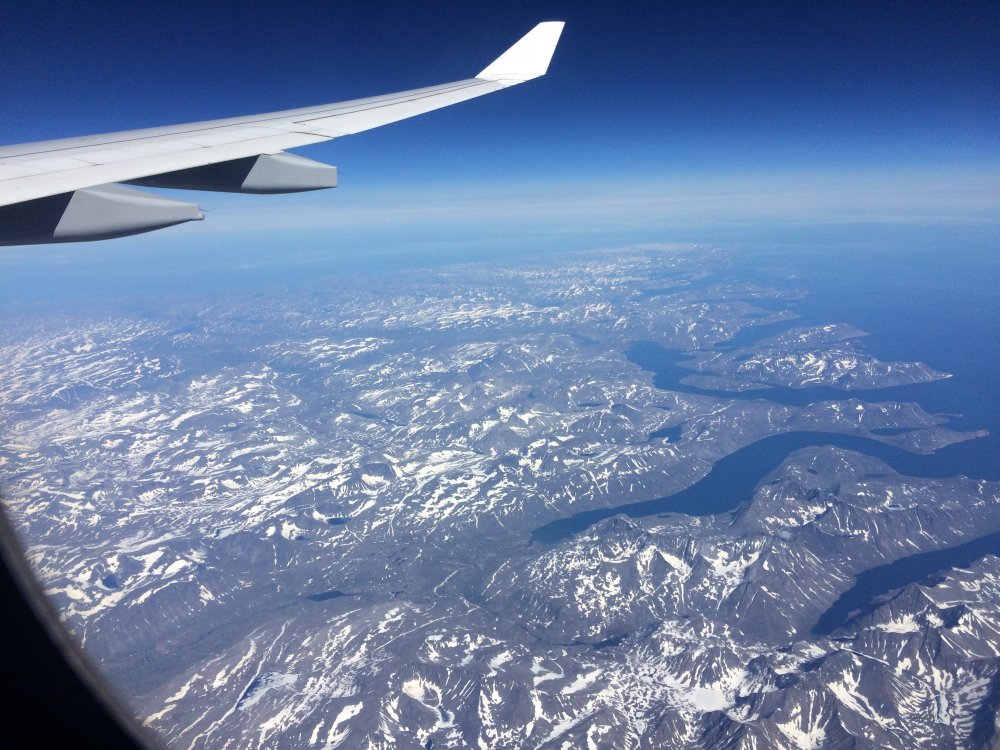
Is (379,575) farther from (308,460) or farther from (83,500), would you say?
(83,500)

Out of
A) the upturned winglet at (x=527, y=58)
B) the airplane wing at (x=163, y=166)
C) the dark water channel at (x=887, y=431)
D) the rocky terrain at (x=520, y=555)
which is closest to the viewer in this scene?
the airplane wing at (x=163, y=166)

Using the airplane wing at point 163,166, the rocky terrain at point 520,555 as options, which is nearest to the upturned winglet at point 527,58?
the airplane wing at point 163,166

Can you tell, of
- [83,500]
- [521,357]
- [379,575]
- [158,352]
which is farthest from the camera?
[158,352]

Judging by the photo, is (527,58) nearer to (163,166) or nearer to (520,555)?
(163,166)

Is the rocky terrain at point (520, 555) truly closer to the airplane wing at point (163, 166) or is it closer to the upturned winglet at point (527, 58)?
the airplane wing at point (163, 166)

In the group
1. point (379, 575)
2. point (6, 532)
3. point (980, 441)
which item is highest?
point (6, 532)

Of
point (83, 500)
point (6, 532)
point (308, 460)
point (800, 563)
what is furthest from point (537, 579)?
point (83, 500)
